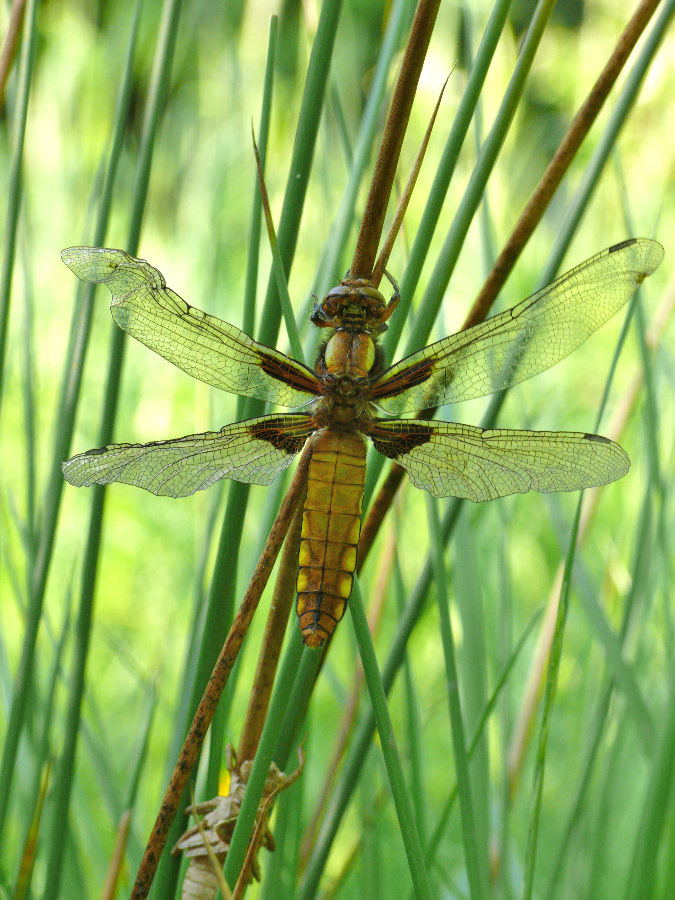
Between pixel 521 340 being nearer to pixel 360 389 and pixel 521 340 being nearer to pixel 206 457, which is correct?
pixel 360 389

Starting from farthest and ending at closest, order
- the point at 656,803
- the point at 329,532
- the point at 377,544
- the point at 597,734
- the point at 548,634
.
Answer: the point at 377,544, the point at 548,634, the point at 597,734, the point at 329,532, the point at 656,803

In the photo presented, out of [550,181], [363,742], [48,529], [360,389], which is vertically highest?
[550,181]

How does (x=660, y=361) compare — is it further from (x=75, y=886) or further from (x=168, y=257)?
(x=168, y=257)

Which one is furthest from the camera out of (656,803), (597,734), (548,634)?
(548,634)

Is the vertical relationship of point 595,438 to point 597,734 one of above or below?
above

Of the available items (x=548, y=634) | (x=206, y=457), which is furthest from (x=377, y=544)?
(x=206, y=457)

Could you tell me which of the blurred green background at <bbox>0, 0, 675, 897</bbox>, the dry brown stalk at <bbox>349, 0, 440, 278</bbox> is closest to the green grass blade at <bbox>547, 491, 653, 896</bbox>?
the blurred green background at <bbox>0, 0, 675, 897</bbox>

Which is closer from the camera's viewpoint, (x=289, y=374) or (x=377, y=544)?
(x=289, y=374)
